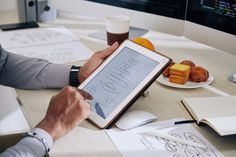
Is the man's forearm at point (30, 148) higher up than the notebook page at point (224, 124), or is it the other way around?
the notebook page at point (224, 124)

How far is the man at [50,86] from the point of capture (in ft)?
2.65

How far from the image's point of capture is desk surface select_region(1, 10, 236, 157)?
790 mm

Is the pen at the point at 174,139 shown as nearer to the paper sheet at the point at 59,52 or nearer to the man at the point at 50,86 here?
the man at the point at 50,86

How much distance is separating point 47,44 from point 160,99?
58 cm

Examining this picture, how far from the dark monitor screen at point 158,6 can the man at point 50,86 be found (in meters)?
0.31

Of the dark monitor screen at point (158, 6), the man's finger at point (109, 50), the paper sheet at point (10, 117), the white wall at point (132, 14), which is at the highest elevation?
the dark monitor screen at point (158, 6)

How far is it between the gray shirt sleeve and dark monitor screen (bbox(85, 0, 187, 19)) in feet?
1.30

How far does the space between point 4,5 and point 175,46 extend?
1054mm

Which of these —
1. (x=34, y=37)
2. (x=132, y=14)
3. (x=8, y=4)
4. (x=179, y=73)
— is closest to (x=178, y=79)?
(x=179, y=73)

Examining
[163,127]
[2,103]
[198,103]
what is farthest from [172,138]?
[2,103]

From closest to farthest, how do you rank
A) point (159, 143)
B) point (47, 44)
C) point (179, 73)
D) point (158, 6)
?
point (159, 143)
point (179, 73)
point (158, 6)
point (47, 44)


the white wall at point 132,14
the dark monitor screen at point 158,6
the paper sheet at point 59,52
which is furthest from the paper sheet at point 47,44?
the dark monitor screen at point 158,6

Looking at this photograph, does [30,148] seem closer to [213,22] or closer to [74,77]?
[74,77]

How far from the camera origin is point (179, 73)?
1036mm
